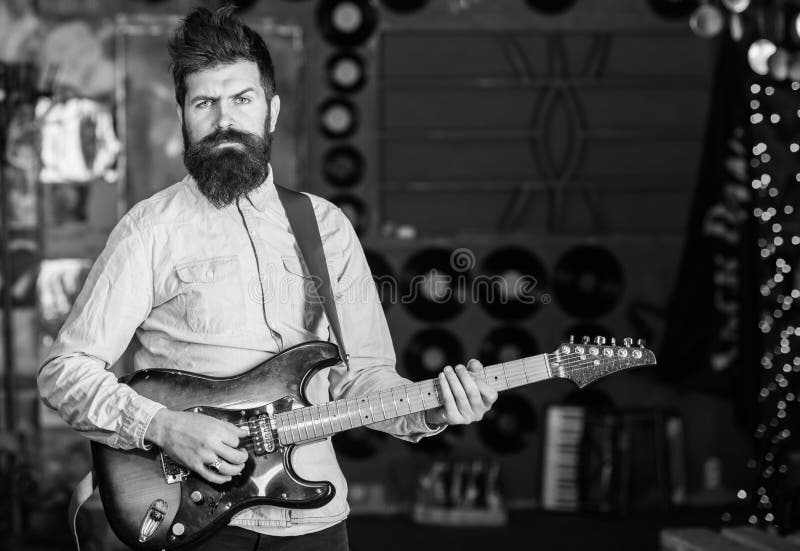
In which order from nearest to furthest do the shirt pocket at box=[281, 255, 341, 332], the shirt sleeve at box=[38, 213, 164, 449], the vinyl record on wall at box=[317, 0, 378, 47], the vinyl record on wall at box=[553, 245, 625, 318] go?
the shirt sleeve at box=[38, 213, 164, 449] < the shirt pocket at box=[281, 255, 341, 332] < the vinyl record on wall at box=[317, 0, 378, 47] < the vinyl record on wall at box=[553, 245, 625, 318]

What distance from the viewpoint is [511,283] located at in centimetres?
629

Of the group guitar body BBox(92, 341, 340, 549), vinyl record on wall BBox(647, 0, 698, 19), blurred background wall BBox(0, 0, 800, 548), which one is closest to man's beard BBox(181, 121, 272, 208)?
guitar body BBox(92, 341, 340, 549)

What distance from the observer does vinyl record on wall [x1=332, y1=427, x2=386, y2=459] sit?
6.16 m

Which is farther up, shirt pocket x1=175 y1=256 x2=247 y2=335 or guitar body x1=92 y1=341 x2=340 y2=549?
shirt pocket x1=175 y1=256 x2=247 y2=335

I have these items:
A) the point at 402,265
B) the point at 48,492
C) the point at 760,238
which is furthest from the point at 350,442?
the point at 760,238

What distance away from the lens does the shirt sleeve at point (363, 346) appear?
2.26 m

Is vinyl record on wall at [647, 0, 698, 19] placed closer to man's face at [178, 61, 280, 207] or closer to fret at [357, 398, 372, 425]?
man's face at [178, 61, 280, 207]

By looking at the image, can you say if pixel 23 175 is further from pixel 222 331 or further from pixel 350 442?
pixel 222 331

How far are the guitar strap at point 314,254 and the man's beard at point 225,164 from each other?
124 millimetres

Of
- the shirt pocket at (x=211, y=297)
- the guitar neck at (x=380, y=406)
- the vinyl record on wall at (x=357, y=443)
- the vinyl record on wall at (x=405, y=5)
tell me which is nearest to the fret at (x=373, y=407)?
the guitar neck at (x=380, y=406)

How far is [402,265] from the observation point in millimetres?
6227

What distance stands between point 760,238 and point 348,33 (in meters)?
2.77

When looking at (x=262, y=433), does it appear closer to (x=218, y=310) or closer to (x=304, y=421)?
(x=304, y=421)

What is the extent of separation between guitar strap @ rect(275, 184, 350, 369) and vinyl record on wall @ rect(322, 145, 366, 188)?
392 centimetres
